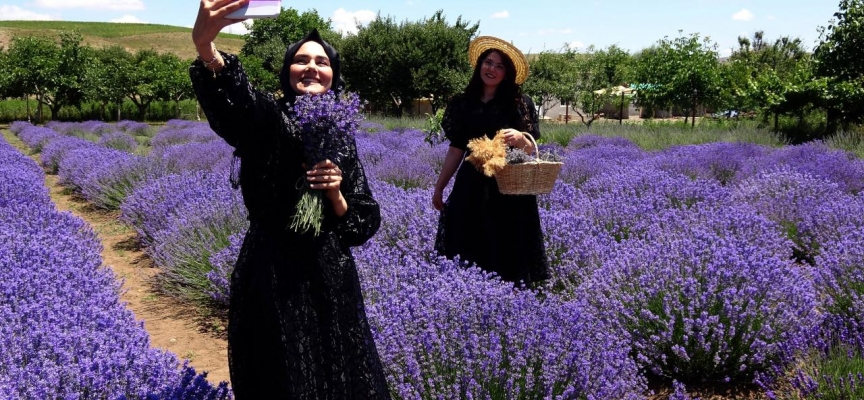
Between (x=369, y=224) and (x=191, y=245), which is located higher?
(x=369, y=224)

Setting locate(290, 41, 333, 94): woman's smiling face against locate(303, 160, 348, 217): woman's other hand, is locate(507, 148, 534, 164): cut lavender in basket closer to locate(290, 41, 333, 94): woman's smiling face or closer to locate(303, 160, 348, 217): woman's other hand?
locate(290, 41, 333, 94): woman's smiling face

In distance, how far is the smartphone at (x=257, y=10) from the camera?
1.42 meters

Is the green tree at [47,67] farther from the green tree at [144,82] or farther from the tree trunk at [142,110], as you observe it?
the tree trunk at [142,110]

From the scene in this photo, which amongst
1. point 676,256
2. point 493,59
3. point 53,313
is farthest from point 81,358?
point 676,256

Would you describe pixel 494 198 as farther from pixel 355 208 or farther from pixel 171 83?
pixel 171 83

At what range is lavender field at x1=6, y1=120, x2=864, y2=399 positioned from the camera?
7.64ft

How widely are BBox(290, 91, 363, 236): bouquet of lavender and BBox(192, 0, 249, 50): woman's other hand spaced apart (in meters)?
0.26

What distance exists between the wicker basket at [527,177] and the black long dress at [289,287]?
1385 mm

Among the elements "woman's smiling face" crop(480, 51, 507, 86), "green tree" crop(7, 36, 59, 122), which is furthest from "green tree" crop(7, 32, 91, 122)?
"woman's smiling face" crop(480, 51, 507, 86)

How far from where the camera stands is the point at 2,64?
30.6m

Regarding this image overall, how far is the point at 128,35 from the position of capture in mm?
90750

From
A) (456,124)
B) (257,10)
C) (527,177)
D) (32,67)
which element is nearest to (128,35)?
(32,67)

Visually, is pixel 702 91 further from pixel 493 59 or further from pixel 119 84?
Answer: pixel 119 84

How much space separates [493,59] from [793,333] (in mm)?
1764
